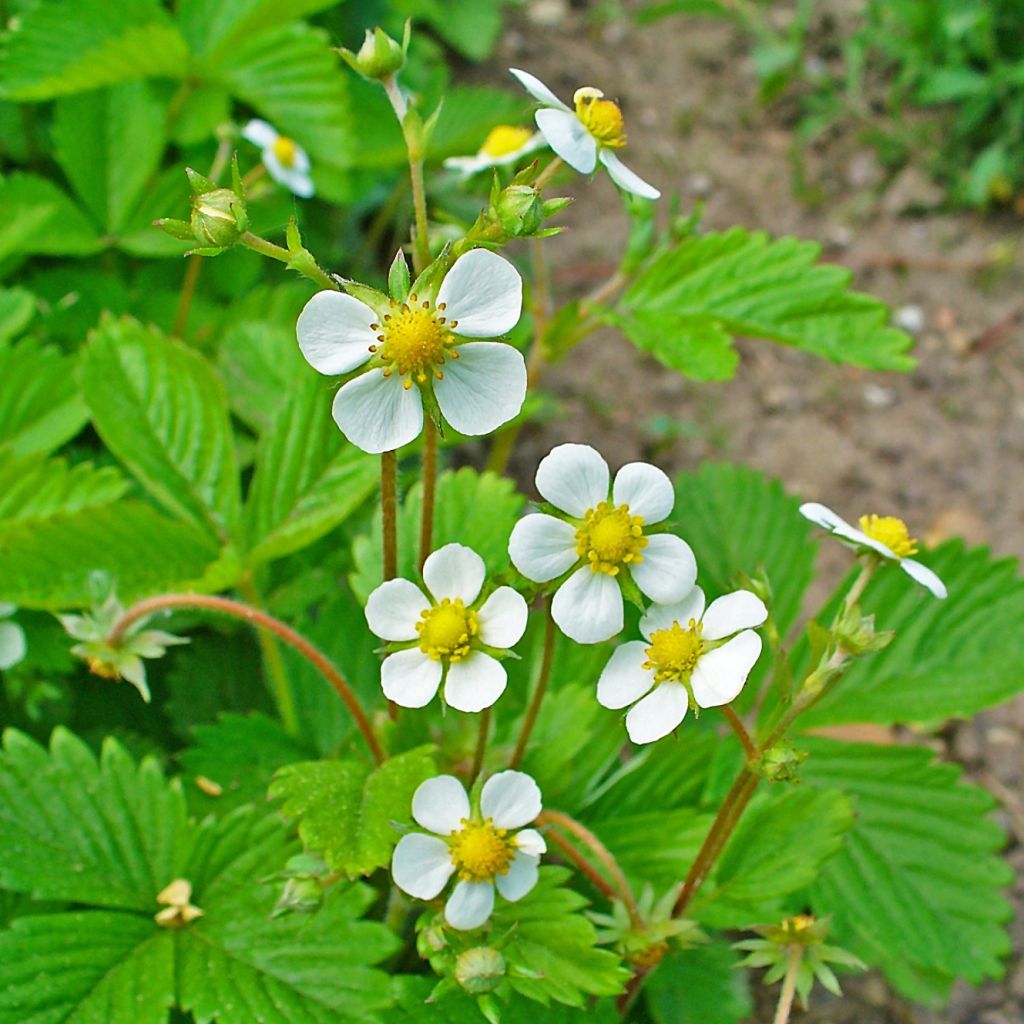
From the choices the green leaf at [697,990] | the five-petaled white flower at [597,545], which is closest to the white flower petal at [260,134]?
the five-petaled white flower at [597,545]

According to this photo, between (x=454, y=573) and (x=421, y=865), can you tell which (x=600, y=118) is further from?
(x=421, y=865)

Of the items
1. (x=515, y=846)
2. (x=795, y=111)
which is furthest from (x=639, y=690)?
(x=795, y=111)

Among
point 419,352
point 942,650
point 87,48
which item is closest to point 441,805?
point 419,352

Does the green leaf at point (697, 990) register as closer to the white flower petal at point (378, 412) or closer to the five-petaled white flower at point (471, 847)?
the five-petaled white flower at point (471, 847)

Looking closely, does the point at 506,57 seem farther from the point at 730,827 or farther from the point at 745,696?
the point at 730,827

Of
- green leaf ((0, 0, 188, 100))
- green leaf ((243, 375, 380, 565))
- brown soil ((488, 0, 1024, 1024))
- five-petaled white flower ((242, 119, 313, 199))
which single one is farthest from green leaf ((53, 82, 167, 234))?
brown soil ((488, 0, 1024, 1024))

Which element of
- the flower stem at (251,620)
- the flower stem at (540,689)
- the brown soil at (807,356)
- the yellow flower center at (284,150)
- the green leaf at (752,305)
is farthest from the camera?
the brown soil at (807,356)
